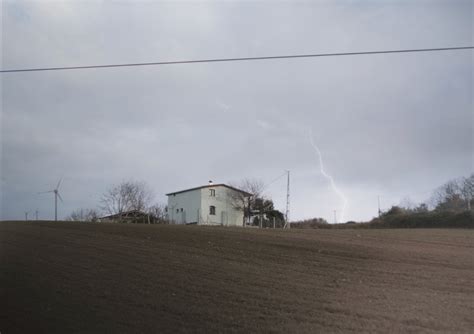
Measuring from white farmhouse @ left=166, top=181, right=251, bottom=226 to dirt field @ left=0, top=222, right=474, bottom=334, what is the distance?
137 feet

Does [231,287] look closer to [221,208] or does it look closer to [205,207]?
[205,207]

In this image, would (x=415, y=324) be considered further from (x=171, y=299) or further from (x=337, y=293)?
(x=171, y=299)

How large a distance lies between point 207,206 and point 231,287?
5082 centimetres

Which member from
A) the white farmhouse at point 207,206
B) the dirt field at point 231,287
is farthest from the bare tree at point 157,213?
the dirt field at point 231,287

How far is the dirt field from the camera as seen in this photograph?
29.2ft

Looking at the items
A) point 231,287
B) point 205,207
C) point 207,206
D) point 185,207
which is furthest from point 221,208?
point 231,287

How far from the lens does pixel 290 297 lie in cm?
1051

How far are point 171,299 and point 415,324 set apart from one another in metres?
5.55

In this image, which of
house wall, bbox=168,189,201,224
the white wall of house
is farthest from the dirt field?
house wall, bbox=168,189,201,224

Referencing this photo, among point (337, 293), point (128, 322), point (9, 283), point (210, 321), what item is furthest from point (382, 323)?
point (9, 283)

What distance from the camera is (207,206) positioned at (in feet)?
204

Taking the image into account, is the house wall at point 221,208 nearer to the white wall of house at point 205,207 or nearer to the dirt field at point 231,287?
the white wall of house at point 205,207

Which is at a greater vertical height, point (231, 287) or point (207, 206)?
point (207, 206)

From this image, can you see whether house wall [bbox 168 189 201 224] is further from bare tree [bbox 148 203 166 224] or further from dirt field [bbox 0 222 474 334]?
dirt field [bbox 0 222 474 334]
